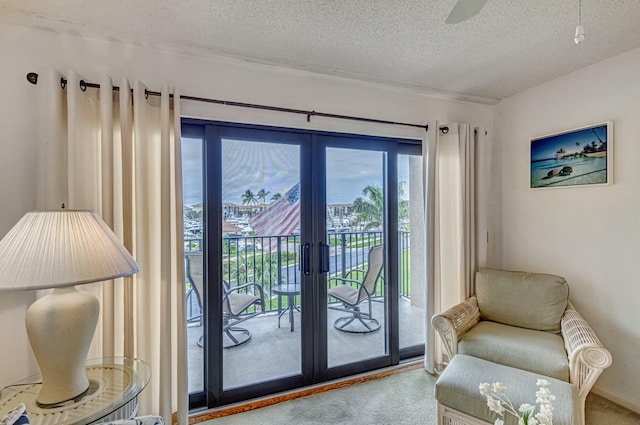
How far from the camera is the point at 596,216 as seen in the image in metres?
2.35

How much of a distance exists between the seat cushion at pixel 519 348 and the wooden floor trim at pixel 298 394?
27.3 inches

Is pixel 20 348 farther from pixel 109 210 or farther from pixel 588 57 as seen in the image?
pixel 588 57

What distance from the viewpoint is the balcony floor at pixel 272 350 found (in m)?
2.24

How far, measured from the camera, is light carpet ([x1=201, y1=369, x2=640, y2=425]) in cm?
205

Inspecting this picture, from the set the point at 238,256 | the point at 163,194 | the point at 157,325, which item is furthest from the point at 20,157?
the point at 238,256

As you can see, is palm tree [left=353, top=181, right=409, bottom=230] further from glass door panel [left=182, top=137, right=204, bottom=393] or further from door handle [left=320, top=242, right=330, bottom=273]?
glass door panel [left=182, top=137, right=204, bottom=393]

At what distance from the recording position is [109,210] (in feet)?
5.92

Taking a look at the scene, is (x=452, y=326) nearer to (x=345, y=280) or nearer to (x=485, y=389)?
(x=345, y=280)

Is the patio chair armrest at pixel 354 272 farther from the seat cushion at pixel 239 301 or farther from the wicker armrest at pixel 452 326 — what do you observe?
the seat cushion at pixel 239 301

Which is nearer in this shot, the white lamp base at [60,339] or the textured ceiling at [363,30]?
the white lamp base at [60,339]

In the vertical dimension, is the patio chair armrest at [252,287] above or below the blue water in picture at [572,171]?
below

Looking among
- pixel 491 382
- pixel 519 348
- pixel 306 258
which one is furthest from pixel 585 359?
pixel 306 258

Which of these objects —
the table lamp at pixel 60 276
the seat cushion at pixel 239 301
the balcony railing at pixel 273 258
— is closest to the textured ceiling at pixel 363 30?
the table lamp at pixel 60 276

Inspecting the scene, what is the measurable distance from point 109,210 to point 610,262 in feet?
11.2
